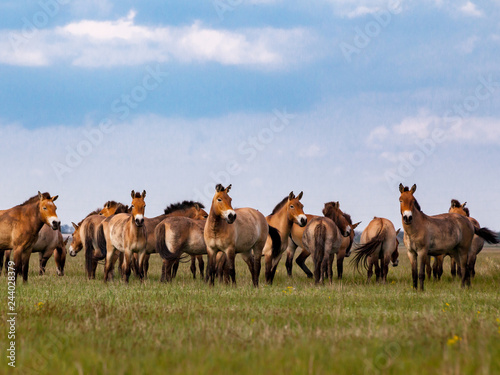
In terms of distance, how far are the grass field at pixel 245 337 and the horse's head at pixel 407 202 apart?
3.57 m

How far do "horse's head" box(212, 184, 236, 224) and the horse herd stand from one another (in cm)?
3

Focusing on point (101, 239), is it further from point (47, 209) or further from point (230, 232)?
point (230, 232)

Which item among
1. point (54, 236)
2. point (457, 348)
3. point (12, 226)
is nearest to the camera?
point (457, 348)

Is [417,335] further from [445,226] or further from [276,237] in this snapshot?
[276,237]

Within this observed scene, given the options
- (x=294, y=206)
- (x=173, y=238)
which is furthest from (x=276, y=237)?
(x=173, y=238)

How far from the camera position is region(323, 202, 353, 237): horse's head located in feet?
61.9

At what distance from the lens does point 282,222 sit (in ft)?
55.0

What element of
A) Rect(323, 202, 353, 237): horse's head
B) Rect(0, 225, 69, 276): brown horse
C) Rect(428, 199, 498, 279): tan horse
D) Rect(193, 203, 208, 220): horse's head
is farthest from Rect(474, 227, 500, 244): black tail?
Rect(0, 225, 69, 276): brown horse

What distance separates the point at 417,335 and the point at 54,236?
54.9 ft

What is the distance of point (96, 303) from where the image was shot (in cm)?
930

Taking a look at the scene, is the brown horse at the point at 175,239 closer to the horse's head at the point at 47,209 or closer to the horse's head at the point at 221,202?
the horse's head at the point at 221,202

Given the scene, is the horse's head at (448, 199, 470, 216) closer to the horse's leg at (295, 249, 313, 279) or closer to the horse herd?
the horse herd

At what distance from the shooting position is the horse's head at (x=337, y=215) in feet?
61.9

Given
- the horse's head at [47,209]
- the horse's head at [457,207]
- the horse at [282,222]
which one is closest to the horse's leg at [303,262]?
the horse at [282,222]
